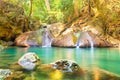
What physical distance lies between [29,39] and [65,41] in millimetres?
2833

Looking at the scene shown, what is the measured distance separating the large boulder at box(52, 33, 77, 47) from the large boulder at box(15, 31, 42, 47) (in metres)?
1.21

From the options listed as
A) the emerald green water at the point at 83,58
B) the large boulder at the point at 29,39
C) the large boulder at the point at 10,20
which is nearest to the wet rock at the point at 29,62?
the emerald green water at the point at 83,58

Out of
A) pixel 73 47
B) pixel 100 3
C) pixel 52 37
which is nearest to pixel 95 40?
pixel 73 47

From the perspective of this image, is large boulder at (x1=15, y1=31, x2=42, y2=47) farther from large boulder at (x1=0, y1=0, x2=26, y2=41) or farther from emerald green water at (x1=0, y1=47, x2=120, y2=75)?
emerald green water at (x1=0, y1=47, x2=120, y2=75)

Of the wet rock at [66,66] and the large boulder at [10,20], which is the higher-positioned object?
the large boulder at [10,20]

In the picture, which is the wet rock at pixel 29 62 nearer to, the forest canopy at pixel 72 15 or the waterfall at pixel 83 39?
the waterfall at pixel 83 39

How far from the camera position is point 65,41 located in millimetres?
20781

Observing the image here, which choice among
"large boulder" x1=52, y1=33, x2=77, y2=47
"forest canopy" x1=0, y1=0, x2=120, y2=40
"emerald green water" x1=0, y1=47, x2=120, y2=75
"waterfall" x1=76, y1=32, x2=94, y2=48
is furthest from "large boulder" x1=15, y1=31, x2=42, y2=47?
"emerald green water" x1=0, y1=47, x2=120, y2=75

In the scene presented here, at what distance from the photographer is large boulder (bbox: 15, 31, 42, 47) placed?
21.4 metres

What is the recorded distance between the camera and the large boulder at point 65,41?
2058 cm

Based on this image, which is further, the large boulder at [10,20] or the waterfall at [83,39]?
the large boulder at [10,20]

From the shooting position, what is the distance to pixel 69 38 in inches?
826

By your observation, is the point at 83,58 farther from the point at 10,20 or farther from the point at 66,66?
the point at 10,20

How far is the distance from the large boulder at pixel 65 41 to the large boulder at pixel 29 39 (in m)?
1.21
